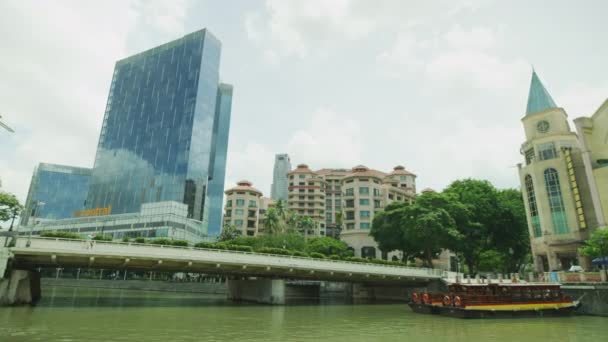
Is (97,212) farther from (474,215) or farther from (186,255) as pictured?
(474,215)

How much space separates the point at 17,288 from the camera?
A: 31.7 m

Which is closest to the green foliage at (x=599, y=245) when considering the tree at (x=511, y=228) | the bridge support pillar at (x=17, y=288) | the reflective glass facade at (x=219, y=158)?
the tree at (x=511, y=228)

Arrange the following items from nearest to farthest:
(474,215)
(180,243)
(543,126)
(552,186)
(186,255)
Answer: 1. (186,255)
2. (180,243)
3. (552,186)
4. (543,126)
5. (474,215)

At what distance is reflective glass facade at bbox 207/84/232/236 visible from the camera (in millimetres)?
136625

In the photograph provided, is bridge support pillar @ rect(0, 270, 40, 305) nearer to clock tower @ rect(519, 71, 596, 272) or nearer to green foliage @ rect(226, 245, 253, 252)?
green foliage @ rect(226, 245, 253, 252)

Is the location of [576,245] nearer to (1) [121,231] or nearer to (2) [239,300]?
(2) [239,300]

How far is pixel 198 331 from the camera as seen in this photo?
2091 cm

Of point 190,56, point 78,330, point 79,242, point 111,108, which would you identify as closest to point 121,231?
point 111,108

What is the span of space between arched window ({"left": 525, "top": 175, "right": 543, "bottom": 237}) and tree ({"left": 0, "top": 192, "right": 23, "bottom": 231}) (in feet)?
219

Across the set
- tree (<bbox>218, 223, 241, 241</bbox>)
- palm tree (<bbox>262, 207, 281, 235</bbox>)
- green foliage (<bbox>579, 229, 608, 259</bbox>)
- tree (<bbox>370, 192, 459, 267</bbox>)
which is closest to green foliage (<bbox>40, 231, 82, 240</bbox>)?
tree (<bbox>370, 192, 459, 267</bbox>)

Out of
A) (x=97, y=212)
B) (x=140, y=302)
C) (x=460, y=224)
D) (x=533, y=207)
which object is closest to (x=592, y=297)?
(x=533, y=207)

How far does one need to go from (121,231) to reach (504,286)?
101 meters

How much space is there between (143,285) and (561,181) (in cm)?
7825

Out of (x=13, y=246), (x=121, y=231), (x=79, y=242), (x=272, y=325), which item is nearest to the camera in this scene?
(x=272, y=325)
